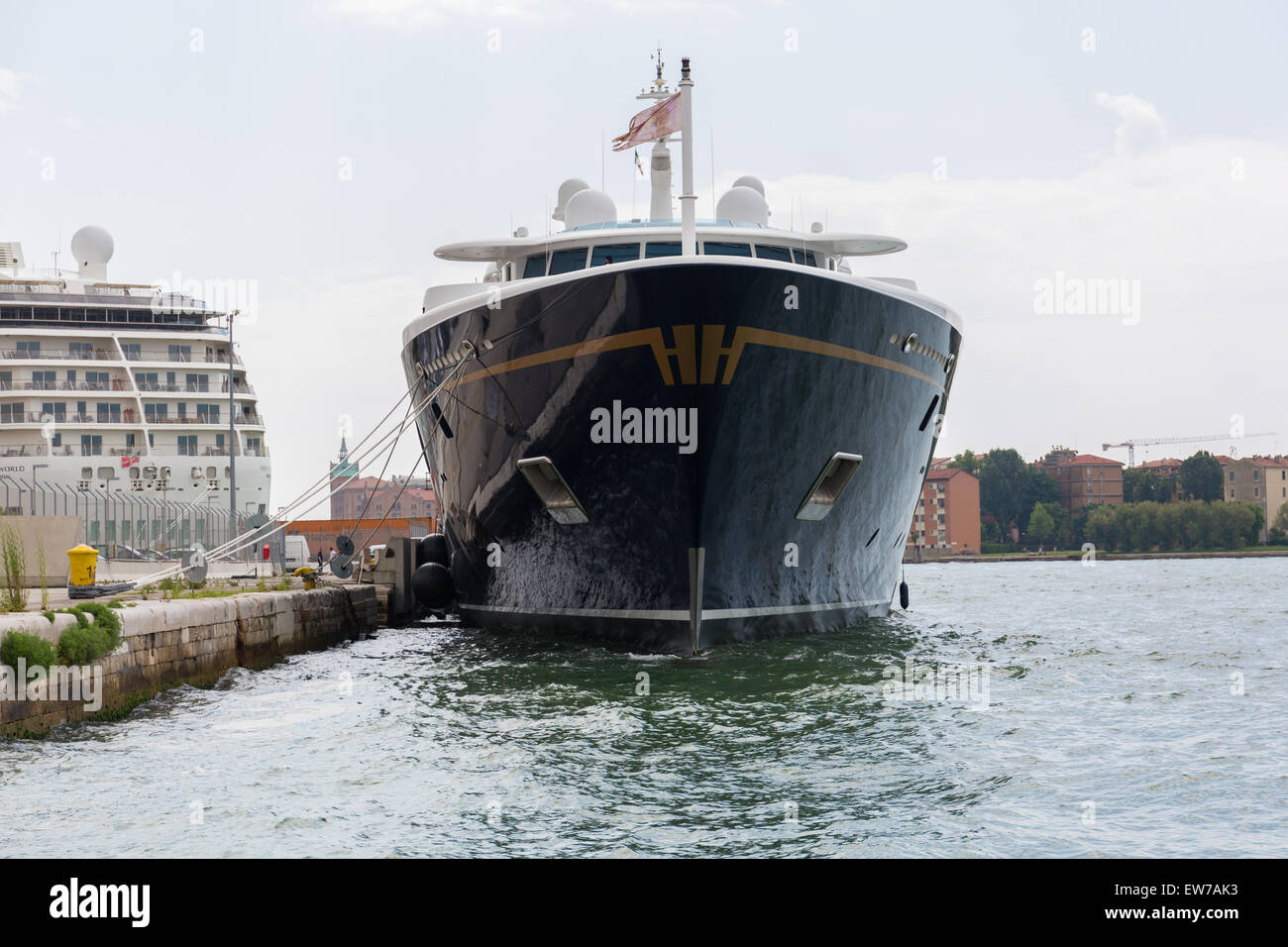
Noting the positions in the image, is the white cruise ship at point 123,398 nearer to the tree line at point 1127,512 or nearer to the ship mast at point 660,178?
the ship mast at point 660,178

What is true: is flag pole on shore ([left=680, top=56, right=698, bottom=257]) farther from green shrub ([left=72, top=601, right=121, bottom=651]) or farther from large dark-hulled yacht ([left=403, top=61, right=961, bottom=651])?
green shrub ([left=72, top=601, right=121, bottom=651])

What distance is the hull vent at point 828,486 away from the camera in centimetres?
1460

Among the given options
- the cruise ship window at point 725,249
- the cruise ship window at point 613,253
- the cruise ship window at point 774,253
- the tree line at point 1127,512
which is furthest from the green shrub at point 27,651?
the tree line at point 1127,512

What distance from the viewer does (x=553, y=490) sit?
1471 cm

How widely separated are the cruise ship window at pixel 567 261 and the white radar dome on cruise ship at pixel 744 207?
152 inches

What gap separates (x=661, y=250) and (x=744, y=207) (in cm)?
353

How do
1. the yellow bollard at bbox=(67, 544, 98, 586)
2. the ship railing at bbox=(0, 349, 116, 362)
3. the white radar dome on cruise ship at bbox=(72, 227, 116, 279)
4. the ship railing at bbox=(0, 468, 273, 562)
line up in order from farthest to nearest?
1. the white radar dome on cruise ship at bbox=(72, 227, 116, 279)
2. the ship railing at bbox=(0, 349, 116, 362)
3. the ship railing at bbox=(0, 468, 273, 562)
4. the yellow bollard at bbox=(67, 544, 98, 586)

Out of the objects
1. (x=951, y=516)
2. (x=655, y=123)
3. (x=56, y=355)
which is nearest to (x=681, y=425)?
(x=655, y=123)

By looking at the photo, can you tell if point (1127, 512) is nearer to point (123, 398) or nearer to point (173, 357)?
point (173, 357)

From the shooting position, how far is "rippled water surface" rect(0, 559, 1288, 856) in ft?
23.5

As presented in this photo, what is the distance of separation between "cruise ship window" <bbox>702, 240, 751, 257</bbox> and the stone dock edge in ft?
25.7

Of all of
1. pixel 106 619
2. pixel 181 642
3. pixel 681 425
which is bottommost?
pixel 181 642

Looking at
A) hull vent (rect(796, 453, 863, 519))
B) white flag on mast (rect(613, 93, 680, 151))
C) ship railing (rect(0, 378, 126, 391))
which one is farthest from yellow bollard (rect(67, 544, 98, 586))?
ship railing (rect(0, 378, 126, 391))
